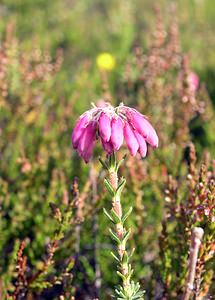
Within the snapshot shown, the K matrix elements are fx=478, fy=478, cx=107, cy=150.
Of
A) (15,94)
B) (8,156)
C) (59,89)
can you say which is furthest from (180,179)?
(59,89)

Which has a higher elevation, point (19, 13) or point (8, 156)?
point (19, 13)

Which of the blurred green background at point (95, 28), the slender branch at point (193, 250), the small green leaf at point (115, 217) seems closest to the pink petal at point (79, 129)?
the small green leaf at point (115, 217)

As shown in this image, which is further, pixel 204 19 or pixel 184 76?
pixel 204 19

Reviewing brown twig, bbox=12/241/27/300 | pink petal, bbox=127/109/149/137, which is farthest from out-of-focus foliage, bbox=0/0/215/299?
pink petal, bbox=127/109/149/137

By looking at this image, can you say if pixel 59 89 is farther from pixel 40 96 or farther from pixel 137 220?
pixel 137 220

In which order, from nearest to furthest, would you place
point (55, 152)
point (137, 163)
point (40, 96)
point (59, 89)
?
point (137, 163) → point (55, 152) → point (40, 96) → point (59, 89)

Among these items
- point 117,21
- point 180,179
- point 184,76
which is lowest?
point 180,179

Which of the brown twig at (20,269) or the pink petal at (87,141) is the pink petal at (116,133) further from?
the brown twig at (20,269)

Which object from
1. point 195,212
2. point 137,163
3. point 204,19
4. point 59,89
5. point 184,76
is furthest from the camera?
point 204,19

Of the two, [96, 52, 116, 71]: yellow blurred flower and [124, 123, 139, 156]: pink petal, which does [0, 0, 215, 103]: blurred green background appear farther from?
[124, 123, 139, 156]: pink petal
